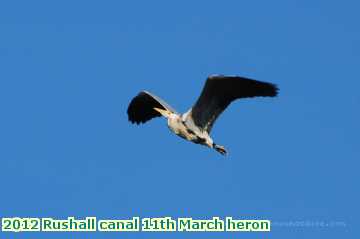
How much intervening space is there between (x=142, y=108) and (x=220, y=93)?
409 centimetres

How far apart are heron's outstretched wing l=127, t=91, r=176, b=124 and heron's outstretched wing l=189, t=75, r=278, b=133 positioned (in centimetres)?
250

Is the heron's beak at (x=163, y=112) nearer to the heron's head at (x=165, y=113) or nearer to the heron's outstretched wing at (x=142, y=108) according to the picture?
the heron's head at (x=165, y=113)

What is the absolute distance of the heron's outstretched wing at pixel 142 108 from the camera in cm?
3078

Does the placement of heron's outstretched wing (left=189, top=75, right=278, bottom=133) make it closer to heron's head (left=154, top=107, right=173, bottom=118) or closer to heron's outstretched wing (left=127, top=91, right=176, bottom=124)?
heron's head (left=154, top=107, right=173, bottom=118)

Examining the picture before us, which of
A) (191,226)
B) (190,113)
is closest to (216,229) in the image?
(191,226)

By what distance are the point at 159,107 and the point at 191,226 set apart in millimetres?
3947

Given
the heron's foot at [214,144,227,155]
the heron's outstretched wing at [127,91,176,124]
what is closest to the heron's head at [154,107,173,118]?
the heron's outstretched wing at [127,91,176,124]

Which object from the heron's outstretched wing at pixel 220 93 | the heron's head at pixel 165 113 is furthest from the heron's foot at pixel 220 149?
the heron's head at pixel 165 113

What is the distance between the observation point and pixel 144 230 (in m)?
28.0

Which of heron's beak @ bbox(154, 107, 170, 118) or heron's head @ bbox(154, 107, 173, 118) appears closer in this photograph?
heron's head @ bbox(154, 107, 173, 118)

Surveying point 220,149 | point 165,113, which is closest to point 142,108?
point 165,113

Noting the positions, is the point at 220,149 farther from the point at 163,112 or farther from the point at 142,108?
the point at 142,108

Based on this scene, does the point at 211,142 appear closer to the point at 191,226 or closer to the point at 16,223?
the point at 191,226

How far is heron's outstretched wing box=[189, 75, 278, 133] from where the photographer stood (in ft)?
89.4
